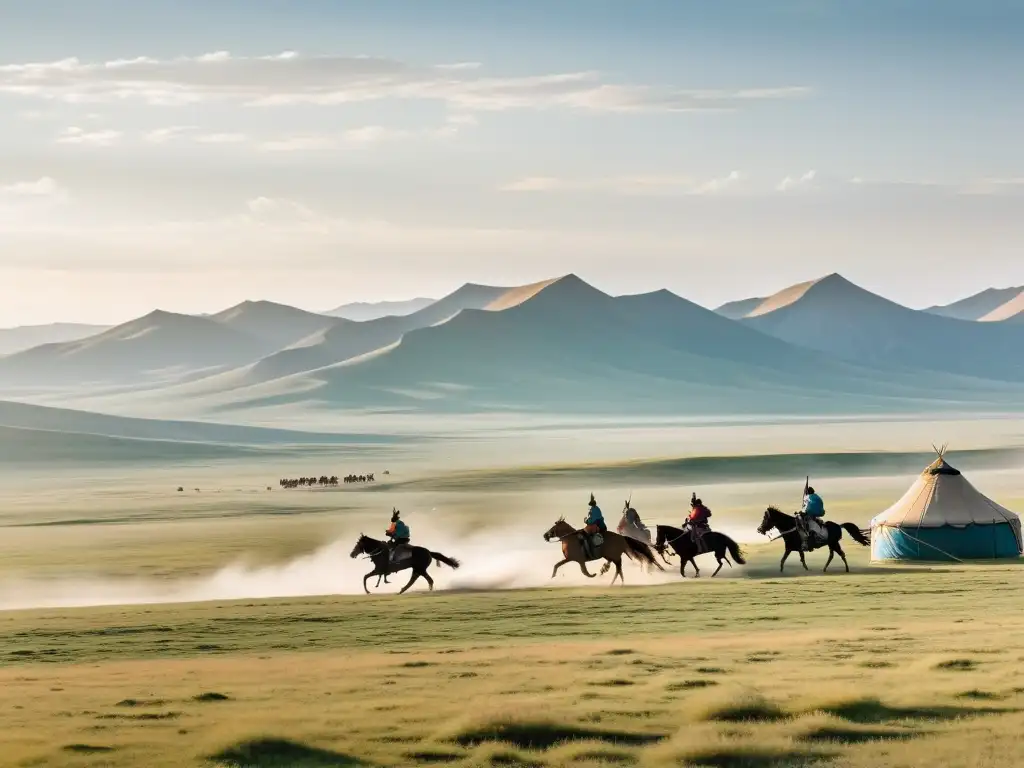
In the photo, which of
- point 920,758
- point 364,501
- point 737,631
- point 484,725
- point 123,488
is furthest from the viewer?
point 123,488

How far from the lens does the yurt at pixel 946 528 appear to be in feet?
143

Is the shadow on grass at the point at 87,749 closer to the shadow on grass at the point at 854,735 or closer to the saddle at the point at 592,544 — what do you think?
the shadow on grass at the point at 854,735

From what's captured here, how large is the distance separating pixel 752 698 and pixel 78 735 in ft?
26.4

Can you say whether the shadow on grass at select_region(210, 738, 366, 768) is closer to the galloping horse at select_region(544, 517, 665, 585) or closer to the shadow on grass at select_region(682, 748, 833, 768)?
the shadow on grass at select_region(682, 748, 833, 768)

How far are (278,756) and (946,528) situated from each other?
29.5 meters

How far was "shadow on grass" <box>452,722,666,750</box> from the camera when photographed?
18344mm

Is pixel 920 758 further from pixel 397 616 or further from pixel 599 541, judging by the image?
pixel 599 541

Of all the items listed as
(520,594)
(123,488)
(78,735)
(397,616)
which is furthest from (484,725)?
(123,488)

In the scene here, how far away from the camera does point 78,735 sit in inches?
747

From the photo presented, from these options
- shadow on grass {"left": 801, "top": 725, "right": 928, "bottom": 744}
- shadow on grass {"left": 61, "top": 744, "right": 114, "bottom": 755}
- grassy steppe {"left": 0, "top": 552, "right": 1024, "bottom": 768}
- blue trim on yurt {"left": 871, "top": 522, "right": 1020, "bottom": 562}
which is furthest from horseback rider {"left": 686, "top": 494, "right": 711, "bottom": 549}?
shadow on grass {"left": 61, "top": 744, "right": 114, "bottom": 755}

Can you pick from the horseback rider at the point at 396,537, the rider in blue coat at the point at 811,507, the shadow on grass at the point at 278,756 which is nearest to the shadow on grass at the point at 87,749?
the shadow on grass at the point at 278,756

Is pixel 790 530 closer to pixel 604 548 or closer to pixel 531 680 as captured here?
pixel 604 548

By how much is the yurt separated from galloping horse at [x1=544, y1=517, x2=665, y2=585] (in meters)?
7.95

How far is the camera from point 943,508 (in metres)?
43.8
